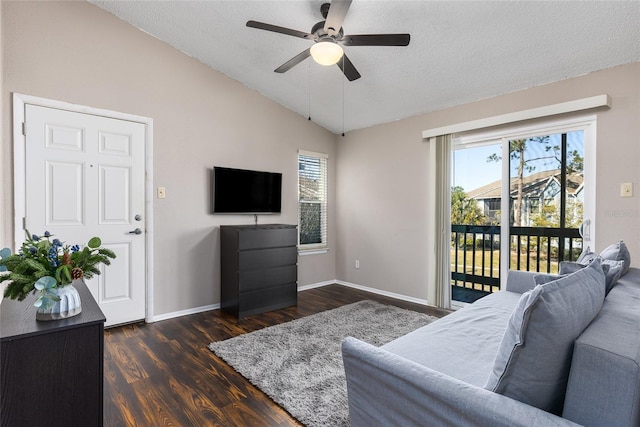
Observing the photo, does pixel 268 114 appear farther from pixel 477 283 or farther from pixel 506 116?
pixel 477 283

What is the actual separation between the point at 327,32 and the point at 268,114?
2157 mm

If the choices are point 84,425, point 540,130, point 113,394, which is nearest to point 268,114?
point 540,130

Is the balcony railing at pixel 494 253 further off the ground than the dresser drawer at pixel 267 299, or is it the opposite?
the balcony railing at pixel 494 253

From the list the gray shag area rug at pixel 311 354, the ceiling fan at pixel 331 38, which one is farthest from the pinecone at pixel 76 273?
the ceiling fan at pixel 331 38

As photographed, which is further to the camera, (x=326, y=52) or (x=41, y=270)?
(x=326, y=52)

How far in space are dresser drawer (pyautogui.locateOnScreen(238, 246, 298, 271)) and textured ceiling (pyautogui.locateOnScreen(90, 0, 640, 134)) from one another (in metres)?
1.99

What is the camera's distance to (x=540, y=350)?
2.90ft

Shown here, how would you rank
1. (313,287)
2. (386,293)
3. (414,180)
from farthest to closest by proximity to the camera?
(313,287), (386,293), (414,180)

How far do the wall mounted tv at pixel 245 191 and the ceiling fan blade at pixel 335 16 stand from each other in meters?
2.07

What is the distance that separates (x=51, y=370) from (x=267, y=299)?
8.05ft

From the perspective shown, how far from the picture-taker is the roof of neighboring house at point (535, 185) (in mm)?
2936

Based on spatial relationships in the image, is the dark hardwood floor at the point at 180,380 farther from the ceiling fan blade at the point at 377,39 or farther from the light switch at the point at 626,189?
the light switch at the point at 626,189

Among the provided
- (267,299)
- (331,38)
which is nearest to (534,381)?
(331,38)

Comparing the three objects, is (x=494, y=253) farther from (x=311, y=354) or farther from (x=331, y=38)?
(x=331, y=38)
